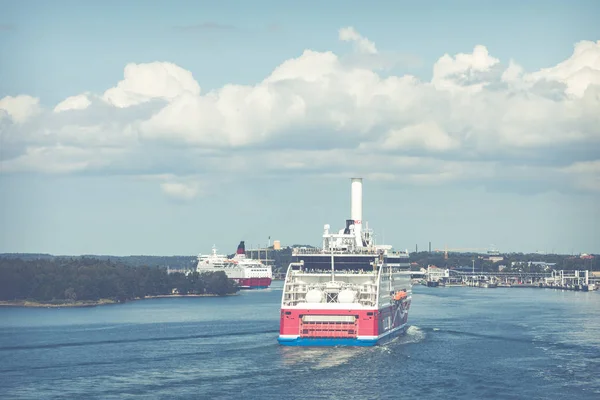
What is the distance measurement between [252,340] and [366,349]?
44.8 feet

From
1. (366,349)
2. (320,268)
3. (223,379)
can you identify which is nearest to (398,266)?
(320,268)

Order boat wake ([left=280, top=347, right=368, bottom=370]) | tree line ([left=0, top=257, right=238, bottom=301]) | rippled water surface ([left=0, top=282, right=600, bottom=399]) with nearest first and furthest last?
rippled water surface ([left=0, top=282, right=600, bottom=399]), boat wake ([left=280, top=347, right=368, bottom=370]), tree line ([left=0, top=257, right=238, bottom=301])

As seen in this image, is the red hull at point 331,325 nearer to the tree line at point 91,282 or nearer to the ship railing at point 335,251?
the ship railing at point 335,251

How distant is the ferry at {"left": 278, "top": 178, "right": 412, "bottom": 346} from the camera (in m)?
74.2

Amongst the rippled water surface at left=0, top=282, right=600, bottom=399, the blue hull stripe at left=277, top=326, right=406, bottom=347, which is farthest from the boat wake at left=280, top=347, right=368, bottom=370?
the blue hull stripe at left=277, top=326, right=406, bottom=347

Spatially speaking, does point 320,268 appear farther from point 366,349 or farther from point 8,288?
point 8,288

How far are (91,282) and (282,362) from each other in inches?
3625

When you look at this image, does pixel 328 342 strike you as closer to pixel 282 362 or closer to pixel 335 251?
pixel 282 362

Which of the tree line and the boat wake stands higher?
the tree line

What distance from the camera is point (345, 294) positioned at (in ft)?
249

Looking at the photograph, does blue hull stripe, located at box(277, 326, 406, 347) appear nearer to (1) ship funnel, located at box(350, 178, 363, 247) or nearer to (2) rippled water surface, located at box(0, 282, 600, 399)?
(2) rippled water surface, located at box(0, 282, 600, 399)

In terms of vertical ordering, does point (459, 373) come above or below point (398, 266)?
below

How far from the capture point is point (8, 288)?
14825cm

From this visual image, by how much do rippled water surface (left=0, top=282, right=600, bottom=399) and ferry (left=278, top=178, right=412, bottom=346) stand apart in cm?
141
